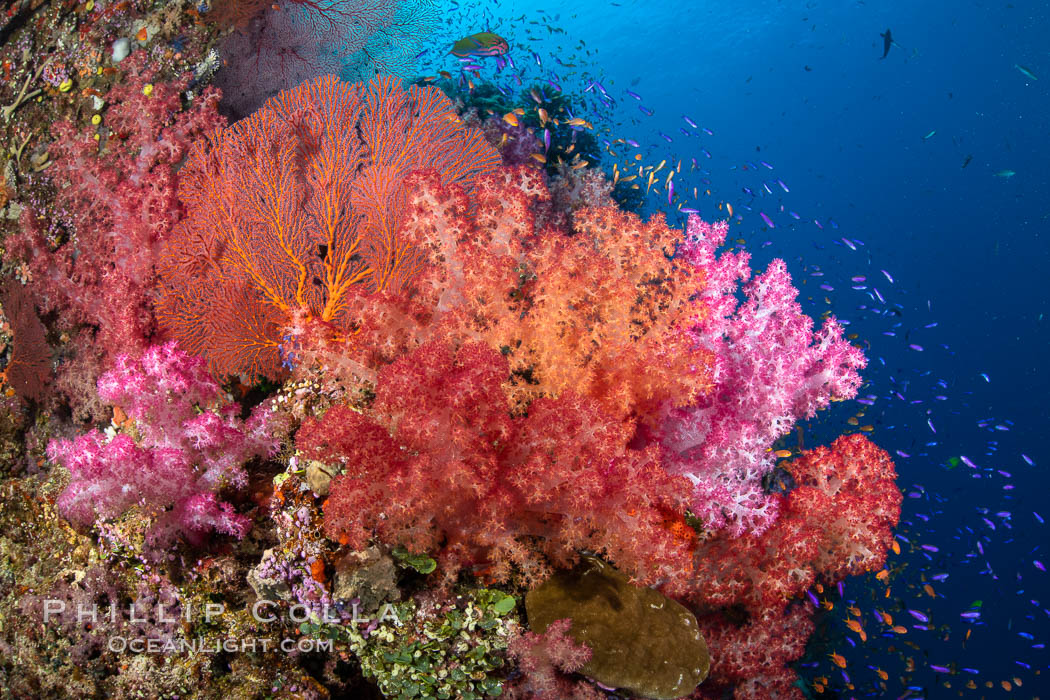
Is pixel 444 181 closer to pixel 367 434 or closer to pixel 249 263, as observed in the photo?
pixel 249 263

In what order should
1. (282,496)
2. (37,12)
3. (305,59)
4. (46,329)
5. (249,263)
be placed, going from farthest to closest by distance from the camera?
(37,12) → (305,59) → (46,329) → (249,263) → (282,496)

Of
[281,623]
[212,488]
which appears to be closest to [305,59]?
[212,488]

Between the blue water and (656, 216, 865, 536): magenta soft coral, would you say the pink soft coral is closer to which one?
(656, 216, 865, 536): magenta soft coral

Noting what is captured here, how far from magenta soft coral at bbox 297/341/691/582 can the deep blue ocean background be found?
789 inches

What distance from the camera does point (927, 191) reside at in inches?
1055

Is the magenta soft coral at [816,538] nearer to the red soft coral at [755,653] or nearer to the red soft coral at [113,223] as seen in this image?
the red soft coral at [755,653]

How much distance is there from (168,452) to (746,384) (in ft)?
13.6

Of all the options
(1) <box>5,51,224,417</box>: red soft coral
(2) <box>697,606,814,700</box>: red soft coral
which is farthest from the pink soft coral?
(1) <box>5,51,224,417</box>: red soft coral

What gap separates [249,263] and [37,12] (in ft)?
19.9

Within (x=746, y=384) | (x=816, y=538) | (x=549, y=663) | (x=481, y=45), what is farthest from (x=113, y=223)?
(x=816, y=538)

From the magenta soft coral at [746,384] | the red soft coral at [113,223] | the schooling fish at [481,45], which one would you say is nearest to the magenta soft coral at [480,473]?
the magenta soft coral at [746,384]

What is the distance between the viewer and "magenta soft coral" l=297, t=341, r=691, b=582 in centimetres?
264

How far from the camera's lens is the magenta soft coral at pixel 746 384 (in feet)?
11.6

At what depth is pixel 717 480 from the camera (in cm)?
360
